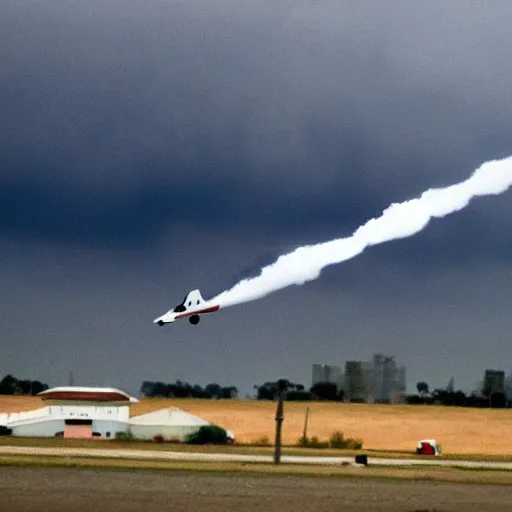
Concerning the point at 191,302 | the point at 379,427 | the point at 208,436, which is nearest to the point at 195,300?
the point at 191,302

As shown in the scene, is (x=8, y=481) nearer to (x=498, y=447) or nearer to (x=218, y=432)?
(x=218, y=432)

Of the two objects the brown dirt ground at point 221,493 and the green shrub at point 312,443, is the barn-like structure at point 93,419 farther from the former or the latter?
the brown dirt ground at point 221,493

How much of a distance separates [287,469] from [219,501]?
29892mm

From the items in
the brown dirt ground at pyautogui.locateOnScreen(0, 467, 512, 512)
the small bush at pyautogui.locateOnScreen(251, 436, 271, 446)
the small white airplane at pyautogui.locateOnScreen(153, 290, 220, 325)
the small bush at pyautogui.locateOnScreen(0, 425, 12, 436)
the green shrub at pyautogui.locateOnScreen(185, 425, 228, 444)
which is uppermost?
the small white airplane at pyautogui.locateOnScreen(153, 290, 220, 325)

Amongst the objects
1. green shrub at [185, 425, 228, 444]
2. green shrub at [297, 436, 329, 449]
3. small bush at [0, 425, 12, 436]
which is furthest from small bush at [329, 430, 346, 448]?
small bush at [0, 425, 12, 436]

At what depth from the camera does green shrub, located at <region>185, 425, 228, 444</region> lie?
440ft

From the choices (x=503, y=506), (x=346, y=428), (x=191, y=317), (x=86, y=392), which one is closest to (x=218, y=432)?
(x=86, y=392)

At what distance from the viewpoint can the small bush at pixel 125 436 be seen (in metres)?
134

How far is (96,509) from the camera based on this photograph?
137 feet

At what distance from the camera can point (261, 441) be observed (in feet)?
485

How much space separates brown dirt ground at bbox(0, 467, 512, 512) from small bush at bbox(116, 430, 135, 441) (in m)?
67.8

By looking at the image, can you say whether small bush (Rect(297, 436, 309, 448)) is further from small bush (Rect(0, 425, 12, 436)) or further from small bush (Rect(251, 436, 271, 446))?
small bush (Rect(0, 425, 12, 436))

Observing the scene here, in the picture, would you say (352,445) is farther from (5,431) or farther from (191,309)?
(191,309)

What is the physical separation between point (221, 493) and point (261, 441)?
97.8 metres
